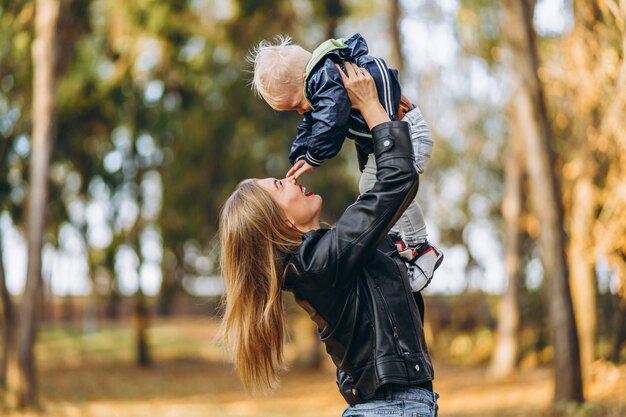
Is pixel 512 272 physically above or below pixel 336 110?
below

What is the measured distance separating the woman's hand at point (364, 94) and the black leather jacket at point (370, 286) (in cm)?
8

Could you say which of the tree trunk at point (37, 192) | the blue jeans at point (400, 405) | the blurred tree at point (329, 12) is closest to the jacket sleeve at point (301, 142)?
the blue jeans at point (400, 405)

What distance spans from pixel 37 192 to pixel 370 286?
36.3 feet

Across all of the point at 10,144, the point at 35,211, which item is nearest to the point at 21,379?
the point at 35,211

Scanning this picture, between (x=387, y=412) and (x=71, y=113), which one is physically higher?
(x=71, y=113)

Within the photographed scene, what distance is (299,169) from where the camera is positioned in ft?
10.6

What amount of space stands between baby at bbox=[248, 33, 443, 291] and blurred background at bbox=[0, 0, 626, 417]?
4560mm

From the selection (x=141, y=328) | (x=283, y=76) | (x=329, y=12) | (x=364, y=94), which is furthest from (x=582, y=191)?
(x=141, y=328)

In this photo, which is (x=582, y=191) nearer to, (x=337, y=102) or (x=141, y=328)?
(x=337, y=102)

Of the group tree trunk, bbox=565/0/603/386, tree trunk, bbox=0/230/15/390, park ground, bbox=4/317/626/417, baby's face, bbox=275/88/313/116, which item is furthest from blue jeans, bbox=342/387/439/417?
tree trunk, bbox=0/230/15/390

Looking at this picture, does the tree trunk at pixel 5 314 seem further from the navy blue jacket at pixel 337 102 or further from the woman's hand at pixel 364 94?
the woman's hand at pixel 364 94

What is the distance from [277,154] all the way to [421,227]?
17.9 metres

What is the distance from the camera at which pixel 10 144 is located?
17359mm

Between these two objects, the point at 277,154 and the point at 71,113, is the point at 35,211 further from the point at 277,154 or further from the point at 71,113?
the point at 277,154
